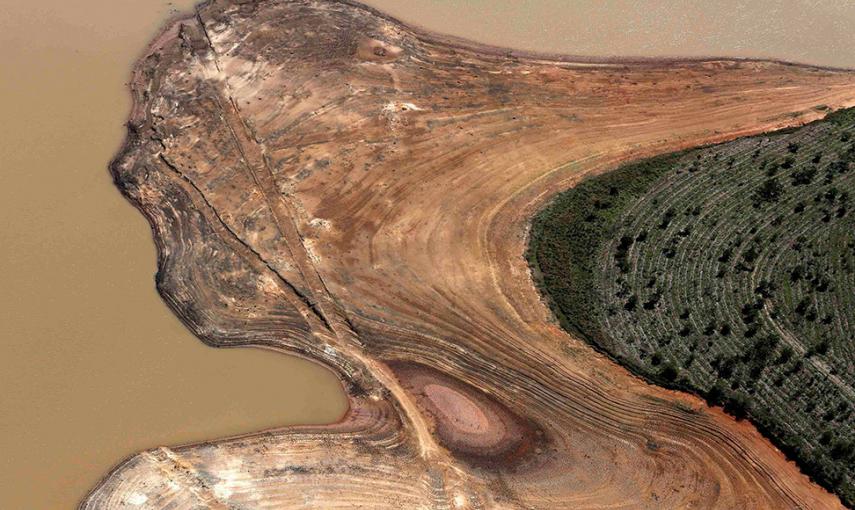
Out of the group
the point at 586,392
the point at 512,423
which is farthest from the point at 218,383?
the point at 586,392

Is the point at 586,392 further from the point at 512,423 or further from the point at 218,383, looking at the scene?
the point at 218,383

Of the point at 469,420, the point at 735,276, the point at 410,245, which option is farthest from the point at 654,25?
the point at 469,420

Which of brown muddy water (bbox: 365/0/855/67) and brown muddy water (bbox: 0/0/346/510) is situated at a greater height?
brown muddy water (bbox: 365/0/855/67)

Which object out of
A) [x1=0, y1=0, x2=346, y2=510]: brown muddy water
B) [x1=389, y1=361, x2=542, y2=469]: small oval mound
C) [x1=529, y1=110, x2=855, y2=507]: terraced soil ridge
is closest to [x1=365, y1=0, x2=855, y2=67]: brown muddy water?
[x1=529, y1=110, x2=855, y2=507]: terraced soil ridge

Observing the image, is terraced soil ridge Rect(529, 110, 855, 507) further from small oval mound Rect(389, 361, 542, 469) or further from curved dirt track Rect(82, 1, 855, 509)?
small oval mound Rect(389, 361, 542, 469)

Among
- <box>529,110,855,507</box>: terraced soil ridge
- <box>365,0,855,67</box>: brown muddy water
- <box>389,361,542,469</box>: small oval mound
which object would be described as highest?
<box>365,0,855,67</box>: brown muddy water

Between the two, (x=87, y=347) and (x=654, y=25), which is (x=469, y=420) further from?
(x=654, y=25)

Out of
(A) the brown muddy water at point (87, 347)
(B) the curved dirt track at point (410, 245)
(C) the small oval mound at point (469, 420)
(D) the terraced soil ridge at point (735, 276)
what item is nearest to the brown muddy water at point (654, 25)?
(B) the curved dirt track at point (410, 245)
